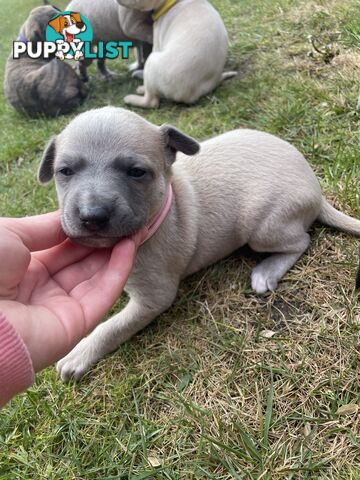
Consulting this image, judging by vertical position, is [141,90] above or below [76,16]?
below

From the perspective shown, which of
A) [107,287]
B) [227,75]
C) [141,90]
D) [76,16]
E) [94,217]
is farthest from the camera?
[76,16]

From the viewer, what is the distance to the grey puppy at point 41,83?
7.48 metres

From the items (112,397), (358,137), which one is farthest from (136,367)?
(358,137)

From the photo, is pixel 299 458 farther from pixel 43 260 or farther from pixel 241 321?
pixel 43 260

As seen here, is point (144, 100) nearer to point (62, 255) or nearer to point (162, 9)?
point (162, 9)

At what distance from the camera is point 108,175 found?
2.39 metres

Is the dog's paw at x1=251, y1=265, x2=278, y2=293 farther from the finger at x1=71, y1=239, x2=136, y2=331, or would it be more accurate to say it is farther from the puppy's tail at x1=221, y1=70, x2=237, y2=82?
the puppy's tail at x1=221, y1=70, x2=237, y2=82

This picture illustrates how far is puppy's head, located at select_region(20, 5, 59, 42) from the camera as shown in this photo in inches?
308

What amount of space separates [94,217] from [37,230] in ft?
1.74

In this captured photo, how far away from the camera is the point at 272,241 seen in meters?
3.14

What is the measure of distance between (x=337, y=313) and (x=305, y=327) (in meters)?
0.23

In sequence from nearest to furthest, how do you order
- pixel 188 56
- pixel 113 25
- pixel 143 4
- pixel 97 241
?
pixel 97 241 < pixel 188 56 < pixel 143 4 < pixel 113 25
